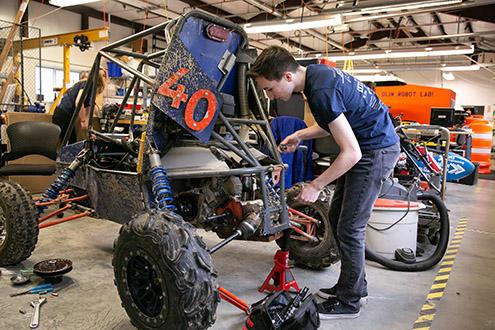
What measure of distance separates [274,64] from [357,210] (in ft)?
3.04

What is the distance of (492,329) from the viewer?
7.49 ft

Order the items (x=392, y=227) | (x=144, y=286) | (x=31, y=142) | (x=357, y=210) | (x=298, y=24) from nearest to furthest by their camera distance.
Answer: (x=144, y=286) → (x=357, y=210) → (x=392, y=227) → (x=31, y=142) → (x=298, y=24)

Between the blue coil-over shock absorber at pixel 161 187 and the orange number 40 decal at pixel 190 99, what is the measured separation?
0.27 m

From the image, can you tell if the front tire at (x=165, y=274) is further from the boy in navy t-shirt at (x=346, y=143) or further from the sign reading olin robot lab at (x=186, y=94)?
the boy in navy t-shirt at (x=346, y=143)

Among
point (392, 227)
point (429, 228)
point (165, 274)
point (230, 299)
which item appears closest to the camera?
point (165, 274)

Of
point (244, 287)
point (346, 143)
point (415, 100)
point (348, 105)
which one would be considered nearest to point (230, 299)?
point (244, 287)

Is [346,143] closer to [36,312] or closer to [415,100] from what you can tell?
[36,312]

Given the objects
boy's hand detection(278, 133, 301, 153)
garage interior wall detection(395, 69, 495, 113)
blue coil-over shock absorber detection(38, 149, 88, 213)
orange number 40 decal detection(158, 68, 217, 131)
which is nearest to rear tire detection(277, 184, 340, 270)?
boy's hand detection(278, 133, 301, 153)

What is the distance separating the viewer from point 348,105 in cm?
215

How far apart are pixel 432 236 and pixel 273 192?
212cm

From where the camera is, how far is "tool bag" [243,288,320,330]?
1.92 meters

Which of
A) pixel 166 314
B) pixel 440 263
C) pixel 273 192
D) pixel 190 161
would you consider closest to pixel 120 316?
pixel 166 314

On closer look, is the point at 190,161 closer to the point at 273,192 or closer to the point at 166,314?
the point at 273,192

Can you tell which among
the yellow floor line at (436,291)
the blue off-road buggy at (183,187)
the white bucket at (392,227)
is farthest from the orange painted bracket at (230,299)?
the white bucket at (392,227)
